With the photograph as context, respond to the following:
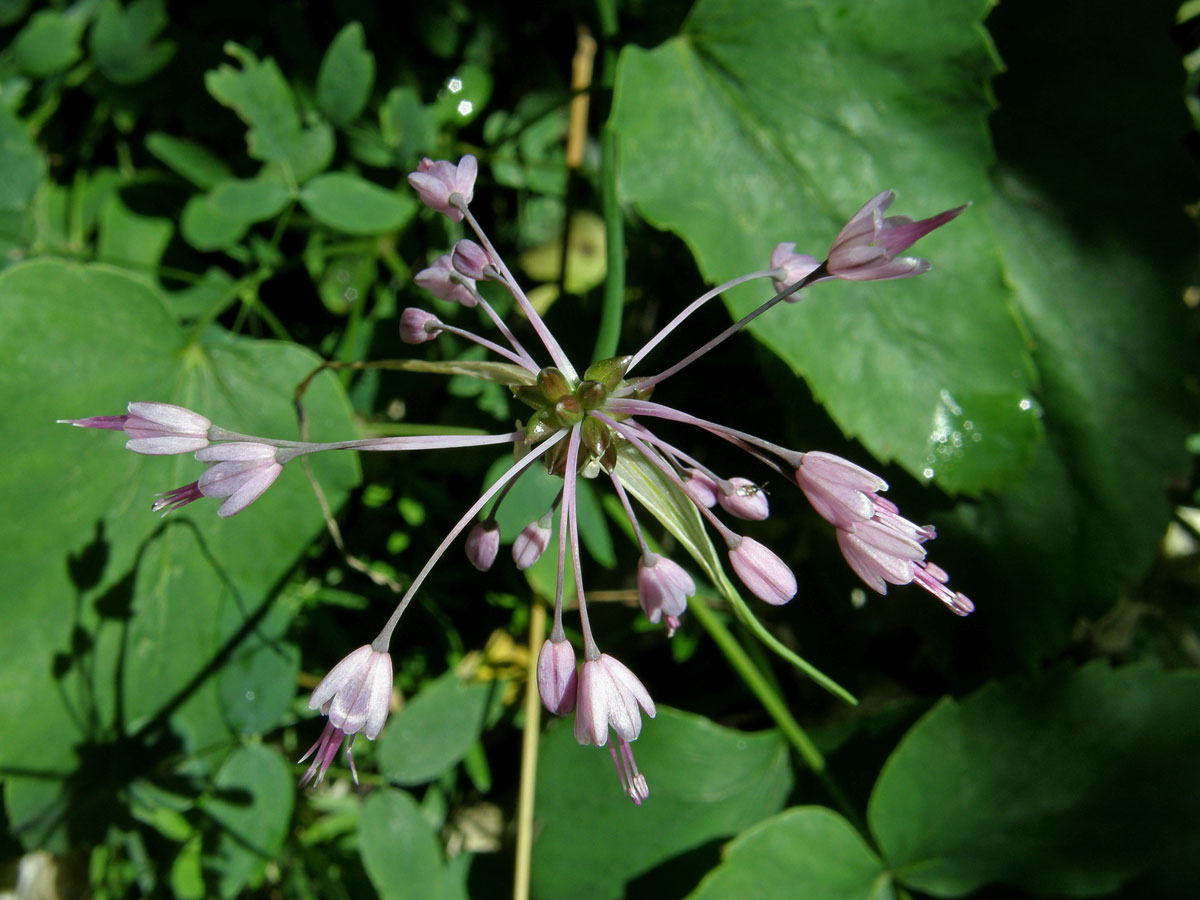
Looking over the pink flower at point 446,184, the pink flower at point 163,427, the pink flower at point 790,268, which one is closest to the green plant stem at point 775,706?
the pink flower at point 790,268

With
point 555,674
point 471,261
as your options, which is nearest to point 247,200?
point 471,261

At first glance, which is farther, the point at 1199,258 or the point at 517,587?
the point at 517,587

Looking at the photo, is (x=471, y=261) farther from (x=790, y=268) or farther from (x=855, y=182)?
(x=855, y=182)

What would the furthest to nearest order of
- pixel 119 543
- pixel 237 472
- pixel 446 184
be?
1. pixel 119 543
2. pixel 446 184
3. pixel 237 472

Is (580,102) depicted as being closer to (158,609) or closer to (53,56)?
(53,56)

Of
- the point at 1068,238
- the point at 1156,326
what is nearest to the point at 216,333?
the point at 1068,238

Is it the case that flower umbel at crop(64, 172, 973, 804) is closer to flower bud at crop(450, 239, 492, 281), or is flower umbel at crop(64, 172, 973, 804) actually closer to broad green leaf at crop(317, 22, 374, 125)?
flower bud at crop(450, 239, 492, 281)
